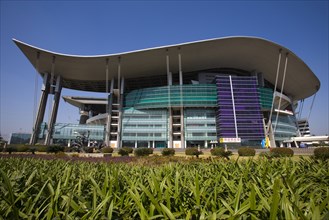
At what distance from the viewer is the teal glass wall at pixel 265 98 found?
71.1 metres

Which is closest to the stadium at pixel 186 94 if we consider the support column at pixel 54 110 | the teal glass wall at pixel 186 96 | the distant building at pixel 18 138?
the support column at pixel 54 110

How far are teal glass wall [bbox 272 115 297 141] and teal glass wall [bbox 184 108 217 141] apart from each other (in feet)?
84.9

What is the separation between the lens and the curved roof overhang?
63562 mm

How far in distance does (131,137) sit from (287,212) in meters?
72.0

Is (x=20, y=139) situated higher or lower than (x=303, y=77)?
lower

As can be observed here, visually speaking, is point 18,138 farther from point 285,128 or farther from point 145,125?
point 285,128

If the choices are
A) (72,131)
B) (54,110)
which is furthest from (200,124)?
(54,110)

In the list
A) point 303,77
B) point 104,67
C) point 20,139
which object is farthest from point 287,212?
point 20,139

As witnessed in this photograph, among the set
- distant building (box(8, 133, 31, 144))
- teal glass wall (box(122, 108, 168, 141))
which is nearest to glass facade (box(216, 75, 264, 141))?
teal glass wall (box(122, 108, 168, 141))

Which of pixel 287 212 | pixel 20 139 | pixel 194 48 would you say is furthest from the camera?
pixel 20 139

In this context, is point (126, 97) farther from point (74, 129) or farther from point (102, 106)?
point (102, 106)

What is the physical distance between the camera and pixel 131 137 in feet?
235

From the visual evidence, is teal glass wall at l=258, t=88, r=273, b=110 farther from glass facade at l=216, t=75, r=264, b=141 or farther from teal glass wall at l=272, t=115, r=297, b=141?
teal glass wall at l=272, t=115, r=297, b=141

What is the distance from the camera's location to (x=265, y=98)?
72.4 meters
